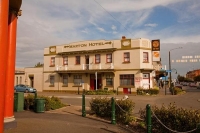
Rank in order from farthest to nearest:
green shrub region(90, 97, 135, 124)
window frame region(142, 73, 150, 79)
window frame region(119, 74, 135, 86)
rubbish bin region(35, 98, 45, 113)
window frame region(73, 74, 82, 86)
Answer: window frame region(73, 74, 82, 86) < window frame region(119, 74, 135, 86) < window frame region(142, 73, 150, 79) < rubbish bin region(35, 98, 45, 113) < green shrub region(90, 97, 135, 124)

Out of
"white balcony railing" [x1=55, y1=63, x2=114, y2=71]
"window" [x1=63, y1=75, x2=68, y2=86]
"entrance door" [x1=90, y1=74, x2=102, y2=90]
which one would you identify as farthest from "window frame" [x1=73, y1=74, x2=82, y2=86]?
"entrance door" [x1=90, y1=74, x2=102, y2=90]

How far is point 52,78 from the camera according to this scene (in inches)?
1410

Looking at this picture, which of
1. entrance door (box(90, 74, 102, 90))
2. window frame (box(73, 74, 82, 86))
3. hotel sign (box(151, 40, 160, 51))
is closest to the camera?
hotel sign (box(151, 40, 160, 51))

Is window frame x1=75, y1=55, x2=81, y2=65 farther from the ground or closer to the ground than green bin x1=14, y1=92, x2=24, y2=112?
farther from the ground

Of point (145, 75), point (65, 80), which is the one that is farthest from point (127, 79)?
point (65, 80)

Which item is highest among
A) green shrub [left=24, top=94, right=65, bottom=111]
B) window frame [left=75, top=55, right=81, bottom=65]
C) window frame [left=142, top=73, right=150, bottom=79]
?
window frame [left=75, top=55, right=81, bottom=65]

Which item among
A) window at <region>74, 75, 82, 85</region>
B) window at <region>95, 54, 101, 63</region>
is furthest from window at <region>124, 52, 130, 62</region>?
window at <region>74, 75, 82, 85</region>

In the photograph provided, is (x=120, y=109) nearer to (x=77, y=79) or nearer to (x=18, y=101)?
(x=18, y=101)

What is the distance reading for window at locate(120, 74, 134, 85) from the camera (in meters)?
29.5

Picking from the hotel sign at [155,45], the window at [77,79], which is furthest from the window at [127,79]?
the window at [77,79]

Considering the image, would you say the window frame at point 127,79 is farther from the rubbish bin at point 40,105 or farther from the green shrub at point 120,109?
the green shrub at point 120,109

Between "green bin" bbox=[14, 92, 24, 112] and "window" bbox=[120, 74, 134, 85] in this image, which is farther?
"window" bbox=[120, 74, 134, 85]

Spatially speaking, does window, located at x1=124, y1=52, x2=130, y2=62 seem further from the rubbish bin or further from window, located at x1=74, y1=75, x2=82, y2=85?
the rubbish bin

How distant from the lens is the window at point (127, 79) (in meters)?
29.5
